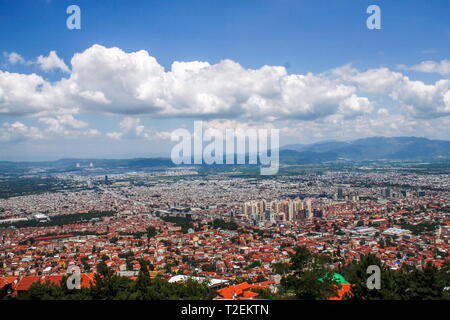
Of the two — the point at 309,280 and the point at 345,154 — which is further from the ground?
the point at 345,154

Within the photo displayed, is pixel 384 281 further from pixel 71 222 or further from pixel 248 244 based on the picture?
pixel 71 222

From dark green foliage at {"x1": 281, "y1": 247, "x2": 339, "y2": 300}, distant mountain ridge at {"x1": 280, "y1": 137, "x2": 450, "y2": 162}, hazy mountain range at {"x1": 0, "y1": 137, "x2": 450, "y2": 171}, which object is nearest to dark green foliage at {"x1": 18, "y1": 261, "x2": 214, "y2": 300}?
dark green foliage at {"x1": 281, "y1": 247, "x2": 339, "y2": 300}

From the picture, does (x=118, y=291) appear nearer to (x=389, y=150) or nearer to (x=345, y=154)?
(x=345, y=154)

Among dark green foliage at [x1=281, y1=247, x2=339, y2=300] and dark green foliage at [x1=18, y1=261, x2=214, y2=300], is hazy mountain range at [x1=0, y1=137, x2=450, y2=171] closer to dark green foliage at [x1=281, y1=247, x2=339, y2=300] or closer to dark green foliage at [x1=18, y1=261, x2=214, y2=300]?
dark green foliage at [x1=18, y1=261, x2=214, y2=300]

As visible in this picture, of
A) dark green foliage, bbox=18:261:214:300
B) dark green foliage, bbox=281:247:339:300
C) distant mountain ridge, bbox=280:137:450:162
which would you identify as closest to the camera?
dark green foliage, bbox=281:247:339:300

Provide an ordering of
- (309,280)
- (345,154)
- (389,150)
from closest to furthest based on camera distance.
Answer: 1. (309,280)
2. (345,154)
3. (389,150)

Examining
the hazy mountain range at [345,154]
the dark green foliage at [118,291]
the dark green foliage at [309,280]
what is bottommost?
the dark green foliage at [118,291]

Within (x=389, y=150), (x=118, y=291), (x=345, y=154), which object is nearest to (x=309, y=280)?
(x=118, y=291)

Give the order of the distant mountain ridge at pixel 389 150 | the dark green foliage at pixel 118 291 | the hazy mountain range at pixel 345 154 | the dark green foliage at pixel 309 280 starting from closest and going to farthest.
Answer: the dark green foliage at pixel 309 280, the dark green foliage at pixel 118 291, the hazy mountain range at pixel 345 154, the distant mountain ridge at pixel 389 150

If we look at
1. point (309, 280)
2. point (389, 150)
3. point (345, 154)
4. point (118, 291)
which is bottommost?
point (118, 291)

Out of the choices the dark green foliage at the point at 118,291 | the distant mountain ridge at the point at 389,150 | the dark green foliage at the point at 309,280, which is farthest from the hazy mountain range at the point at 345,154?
the dark green foliage at the point at 309,280

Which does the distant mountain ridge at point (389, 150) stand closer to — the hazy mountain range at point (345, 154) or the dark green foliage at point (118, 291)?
the hazy mountain range at point (345, 154)
